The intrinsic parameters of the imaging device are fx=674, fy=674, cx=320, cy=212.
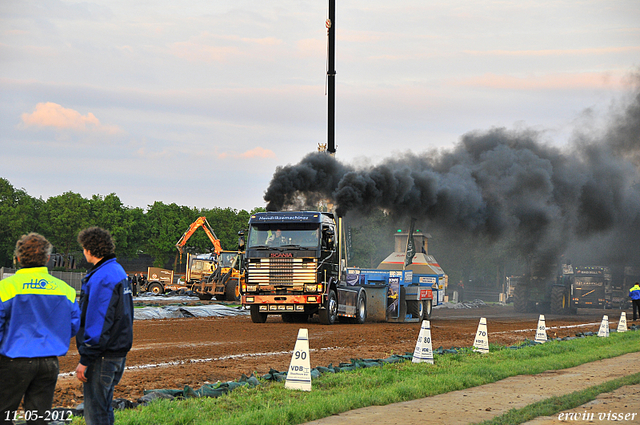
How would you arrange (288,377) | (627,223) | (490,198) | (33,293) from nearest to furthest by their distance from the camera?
(33,293)
(288,377)
(490,198)
(627,223)

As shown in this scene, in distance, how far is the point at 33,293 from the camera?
5219 mm

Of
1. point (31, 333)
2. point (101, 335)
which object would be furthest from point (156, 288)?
point (31, 333)

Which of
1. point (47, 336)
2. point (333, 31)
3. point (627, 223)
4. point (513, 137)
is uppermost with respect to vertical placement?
point (333, 31)

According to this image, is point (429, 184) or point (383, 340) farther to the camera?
point (429, 184)

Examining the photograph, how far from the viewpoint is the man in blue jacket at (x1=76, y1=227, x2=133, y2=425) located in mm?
5402

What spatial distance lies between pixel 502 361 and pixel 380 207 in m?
20.6

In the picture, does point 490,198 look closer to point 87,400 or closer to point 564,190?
point 564,190

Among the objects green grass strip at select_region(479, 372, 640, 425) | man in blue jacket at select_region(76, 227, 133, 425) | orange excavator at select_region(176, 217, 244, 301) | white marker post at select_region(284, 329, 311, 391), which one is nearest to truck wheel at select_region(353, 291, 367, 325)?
orange excavator at select_region(176, 217, 244, 301)

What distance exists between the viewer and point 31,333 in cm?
517

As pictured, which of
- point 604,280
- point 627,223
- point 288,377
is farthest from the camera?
point 604,280

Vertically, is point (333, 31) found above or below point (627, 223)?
above

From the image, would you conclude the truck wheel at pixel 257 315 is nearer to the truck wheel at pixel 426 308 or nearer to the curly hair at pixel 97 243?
the truck wheel at pixel 426 308

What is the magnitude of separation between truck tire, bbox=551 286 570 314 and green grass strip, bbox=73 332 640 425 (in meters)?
24.6

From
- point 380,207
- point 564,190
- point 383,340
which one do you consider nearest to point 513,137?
point 564,190
